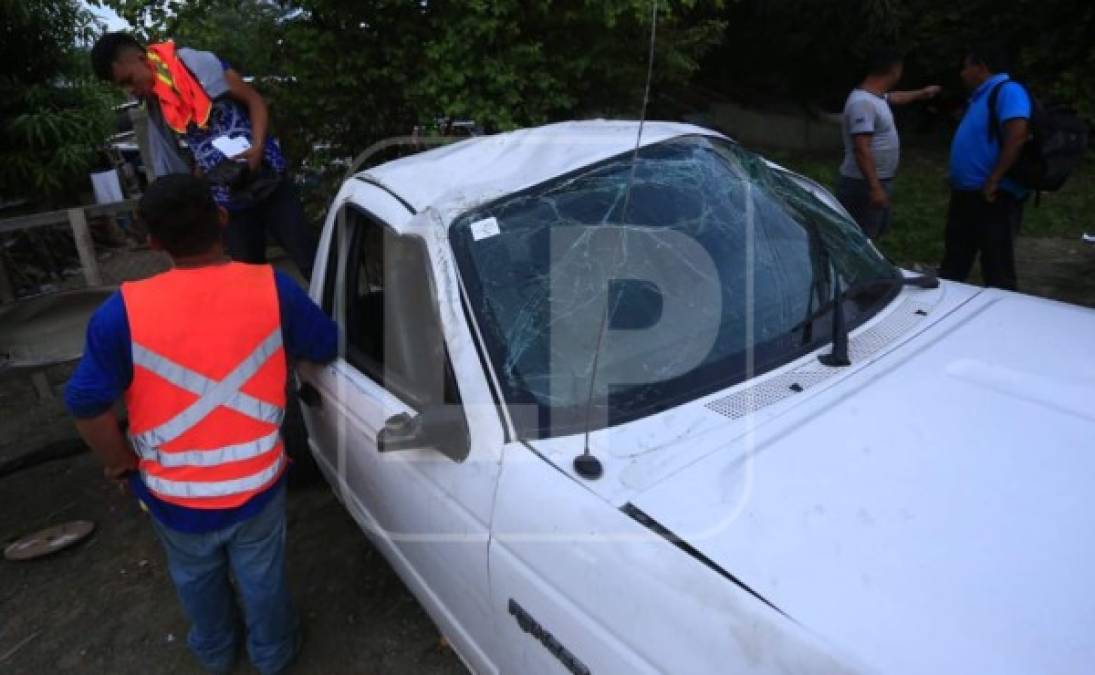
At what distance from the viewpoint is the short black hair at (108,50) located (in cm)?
318

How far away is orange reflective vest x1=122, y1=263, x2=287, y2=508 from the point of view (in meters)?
1.90

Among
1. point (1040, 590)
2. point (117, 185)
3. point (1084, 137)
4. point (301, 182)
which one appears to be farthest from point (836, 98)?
point (1040, 590)

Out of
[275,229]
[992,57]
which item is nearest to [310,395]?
[275,229]

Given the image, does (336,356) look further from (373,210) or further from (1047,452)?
(1047,452)

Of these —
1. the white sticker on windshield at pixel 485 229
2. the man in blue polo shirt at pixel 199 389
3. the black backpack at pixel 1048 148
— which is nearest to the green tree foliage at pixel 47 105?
the man in blue polo shirt at pixel 199 389

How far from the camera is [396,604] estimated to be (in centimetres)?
281

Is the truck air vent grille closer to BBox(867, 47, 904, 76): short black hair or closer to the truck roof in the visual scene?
the truck roof

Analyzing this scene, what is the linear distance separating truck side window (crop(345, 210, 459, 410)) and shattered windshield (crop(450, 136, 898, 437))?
8.2 inches

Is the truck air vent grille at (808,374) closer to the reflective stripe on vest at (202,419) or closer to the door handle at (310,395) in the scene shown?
the reflective stripe on vest at (202,419)

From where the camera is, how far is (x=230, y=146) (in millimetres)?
3404

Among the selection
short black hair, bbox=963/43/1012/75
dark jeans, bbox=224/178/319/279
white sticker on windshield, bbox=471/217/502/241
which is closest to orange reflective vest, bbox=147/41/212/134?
dark jeans, bbox=224/178/319/279

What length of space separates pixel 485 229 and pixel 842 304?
1065 millimetres

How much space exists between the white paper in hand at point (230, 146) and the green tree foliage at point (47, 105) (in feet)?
14.0

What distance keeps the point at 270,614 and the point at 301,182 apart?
396 centimetres
